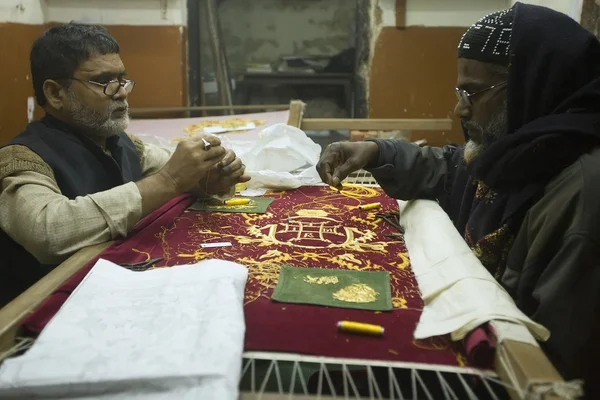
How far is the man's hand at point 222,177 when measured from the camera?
173 centimetres

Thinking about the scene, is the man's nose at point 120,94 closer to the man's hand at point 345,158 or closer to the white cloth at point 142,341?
the man's hand at point 345,158

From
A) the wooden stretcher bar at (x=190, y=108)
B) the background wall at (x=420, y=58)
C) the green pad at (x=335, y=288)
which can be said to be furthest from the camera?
the background wall at (x=420, y=58)

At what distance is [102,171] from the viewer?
1.71 metres

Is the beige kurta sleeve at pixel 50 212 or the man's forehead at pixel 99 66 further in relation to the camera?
the man's forehead at pixel 99 66

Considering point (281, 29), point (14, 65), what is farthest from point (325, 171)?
point (281, 29)

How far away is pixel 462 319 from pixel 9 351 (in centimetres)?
75

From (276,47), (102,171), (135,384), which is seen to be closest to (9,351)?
(135,384)

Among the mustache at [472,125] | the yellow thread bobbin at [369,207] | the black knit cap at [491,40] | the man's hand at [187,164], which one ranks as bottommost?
the yellow thread bobbin at [369,207]

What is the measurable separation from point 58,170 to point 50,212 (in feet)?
0.92

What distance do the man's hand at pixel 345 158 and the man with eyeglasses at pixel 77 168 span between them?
11.6 inches

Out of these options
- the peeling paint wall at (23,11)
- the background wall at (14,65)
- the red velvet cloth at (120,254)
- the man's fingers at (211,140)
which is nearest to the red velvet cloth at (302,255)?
the red velvet cloth at (120,254)

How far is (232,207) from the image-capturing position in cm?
173

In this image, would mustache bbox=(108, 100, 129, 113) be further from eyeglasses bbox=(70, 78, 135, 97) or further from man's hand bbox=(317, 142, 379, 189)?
man's hand bbox=(317, 142, 379, 189)

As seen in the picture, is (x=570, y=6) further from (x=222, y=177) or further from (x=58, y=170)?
(x=58, y=170)
